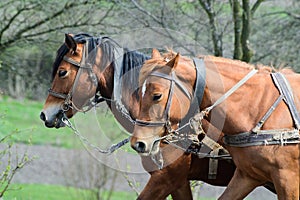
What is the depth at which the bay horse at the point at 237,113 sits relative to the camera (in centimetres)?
506

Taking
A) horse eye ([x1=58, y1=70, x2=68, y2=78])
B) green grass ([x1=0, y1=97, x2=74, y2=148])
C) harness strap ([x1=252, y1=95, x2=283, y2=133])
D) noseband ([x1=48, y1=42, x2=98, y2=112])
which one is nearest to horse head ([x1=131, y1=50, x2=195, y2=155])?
harness strap ([x1=252, y1=95, x2=283, y2=133])

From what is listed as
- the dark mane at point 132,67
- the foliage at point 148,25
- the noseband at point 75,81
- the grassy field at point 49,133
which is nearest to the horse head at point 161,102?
the dark mane at point 132,67

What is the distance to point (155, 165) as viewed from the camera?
6.11 meters

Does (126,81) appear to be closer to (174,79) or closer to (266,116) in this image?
(174,79)

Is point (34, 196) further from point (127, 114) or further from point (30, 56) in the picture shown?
point (127, 114)

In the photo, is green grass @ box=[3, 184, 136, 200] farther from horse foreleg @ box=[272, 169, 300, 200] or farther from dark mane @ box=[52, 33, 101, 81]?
horse foreleg @ box=[272, 169, 300, 200]

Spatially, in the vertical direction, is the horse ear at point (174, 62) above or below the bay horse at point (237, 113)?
above

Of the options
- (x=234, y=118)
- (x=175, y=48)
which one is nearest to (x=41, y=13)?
(x=175, y=48)

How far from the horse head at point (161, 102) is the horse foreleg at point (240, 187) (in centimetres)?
64

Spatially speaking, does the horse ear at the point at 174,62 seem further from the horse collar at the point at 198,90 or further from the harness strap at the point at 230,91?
the harness strap at the point at 230,91

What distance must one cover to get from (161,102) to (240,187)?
901mm

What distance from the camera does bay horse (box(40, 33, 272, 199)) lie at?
245 inches

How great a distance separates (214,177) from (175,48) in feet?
8.51

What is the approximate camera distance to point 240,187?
5.35 meters
